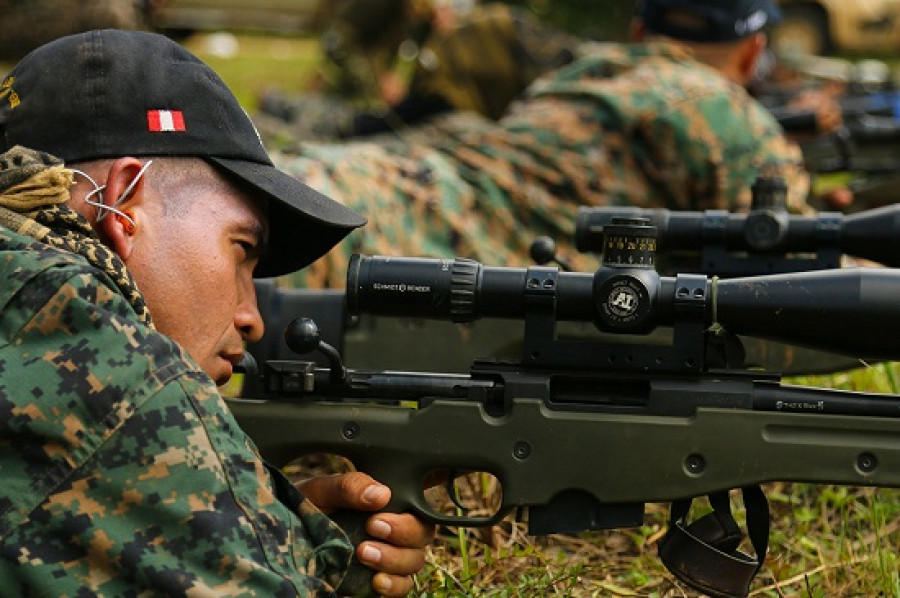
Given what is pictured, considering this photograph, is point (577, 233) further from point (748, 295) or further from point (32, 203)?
point (32, 203)

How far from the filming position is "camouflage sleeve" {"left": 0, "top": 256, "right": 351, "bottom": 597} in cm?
232

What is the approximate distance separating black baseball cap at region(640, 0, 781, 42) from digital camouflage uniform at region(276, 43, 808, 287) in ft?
1.19

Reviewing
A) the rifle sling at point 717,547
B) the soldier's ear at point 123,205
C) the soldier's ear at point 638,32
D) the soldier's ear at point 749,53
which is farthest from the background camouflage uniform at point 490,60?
the soldier's ear at point 123,205

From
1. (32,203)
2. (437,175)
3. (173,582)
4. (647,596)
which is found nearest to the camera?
(173,582)

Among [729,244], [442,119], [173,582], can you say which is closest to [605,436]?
[173,582]

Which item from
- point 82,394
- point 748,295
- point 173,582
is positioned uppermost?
point 748,295

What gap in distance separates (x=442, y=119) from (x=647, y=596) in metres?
6.66

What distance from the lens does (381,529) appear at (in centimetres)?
306

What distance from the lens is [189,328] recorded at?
2.74 metres

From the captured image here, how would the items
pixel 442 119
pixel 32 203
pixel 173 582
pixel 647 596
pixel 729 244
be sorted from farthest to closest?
pixel 442 119 < pixel 729 244 < pixel 647 596 < pixel 32 203 < pixel 173 582

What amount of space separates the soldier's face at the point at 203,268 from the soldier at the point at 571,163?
265 centimetres

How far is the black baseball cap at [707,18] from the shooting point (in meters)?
6.57

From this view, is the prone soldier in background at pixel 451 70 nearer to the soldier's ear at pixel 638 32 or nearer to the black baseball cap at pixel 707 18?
the soldier's ear at pixel 638 32

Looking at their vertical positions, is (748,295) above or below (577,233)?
below
